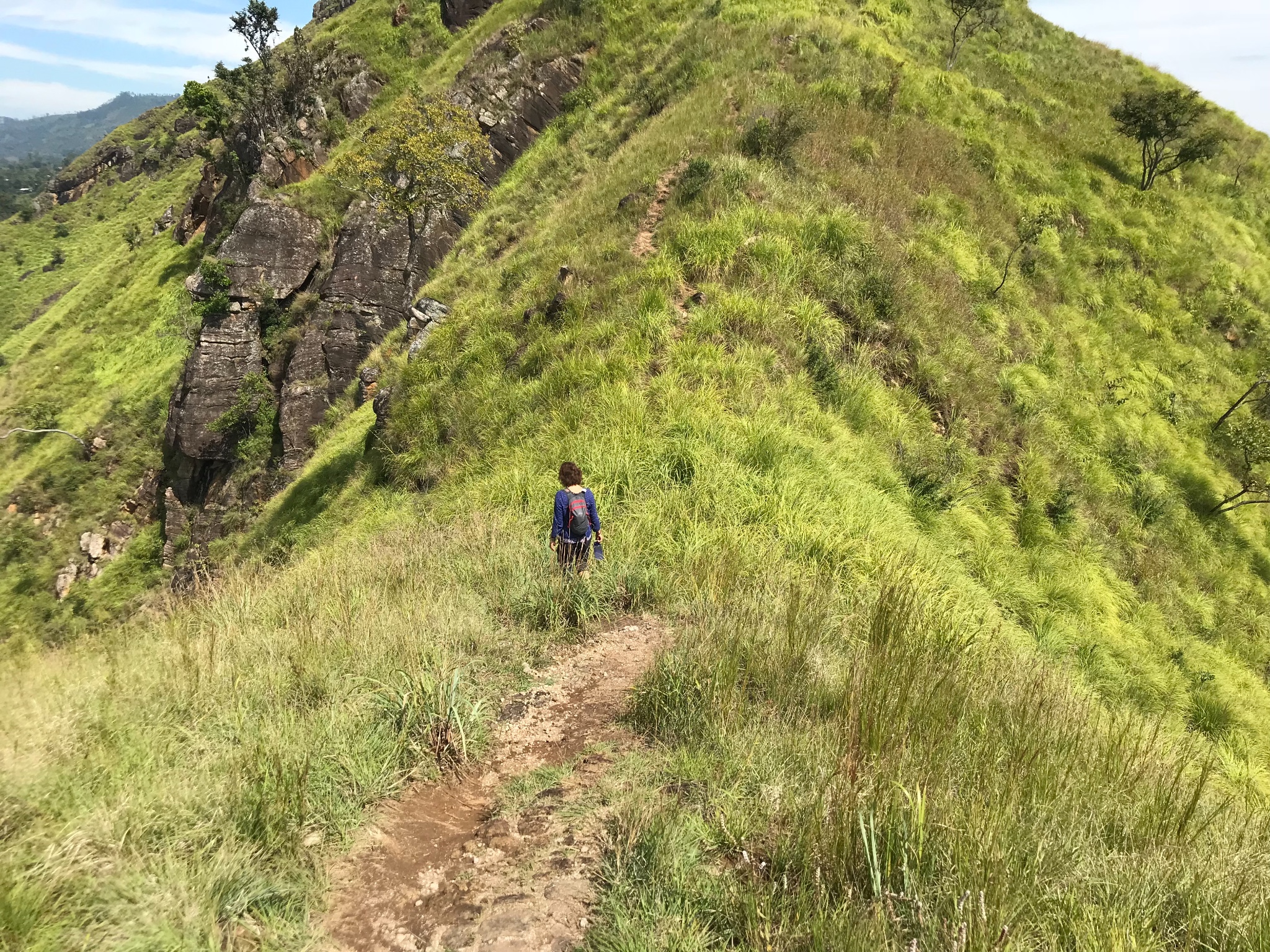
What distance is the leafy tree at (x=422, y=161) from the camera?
18703 millimetres

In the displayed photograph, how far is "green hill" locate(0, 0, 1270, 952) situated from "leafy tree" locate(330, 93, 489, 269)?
1.55 meters

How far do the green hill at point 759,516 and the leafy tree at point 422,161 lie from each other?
60.9 inches

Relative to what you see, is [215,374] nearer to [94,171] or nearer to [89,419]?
[89,419]

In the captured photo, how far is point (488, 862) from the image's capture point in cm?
308

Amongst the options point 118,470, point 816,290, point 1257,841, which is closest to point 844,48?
point 816,290

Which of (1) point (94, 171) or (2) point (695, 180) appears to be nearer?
(2) point (695, 180)

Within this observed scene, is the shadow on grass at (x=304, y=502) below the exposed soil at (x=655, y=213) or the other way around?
below

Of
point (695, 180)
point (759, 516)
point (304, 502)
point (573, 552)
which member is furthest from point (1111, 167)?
point (304, 502)

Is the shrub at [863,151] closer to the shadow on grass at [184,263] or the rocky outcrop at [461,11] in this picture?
the rocky outcrop at [461,11]

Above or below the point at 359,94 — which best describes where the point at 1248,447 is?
below

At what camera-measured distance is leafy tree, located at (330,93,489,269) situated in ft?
61.4

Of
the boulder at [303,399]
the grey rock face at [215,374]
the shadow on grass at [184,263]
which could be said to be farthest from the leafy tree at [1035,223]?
the shadow on grass at [184,263]

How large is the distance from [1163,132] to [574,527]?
23.6 meters

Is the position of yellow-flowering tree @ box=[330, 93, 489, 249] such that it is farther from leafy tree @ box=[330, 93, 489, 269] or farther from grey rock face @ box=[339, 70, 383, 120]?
grey rock face @ box=[339, 70, 383, 120]
